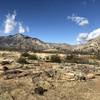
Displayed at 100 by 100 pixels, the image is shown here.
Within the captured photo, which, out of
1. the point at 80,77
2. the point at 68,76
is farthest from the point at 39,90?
the point at 80,77

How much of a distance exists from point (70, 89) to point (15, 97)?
6184 millimetres

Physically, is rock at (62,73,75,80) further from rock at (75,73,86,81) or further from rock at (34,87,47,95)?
rock at (34,87,47,95)

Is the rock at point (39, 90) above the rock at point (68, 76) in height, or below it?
below

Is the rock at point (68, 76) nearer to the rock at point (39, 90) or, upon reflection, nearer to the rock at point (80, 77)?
the rock at point (80, 77)

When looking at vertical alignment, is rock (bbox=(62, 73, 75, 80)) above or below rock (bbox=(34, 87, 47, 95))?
above

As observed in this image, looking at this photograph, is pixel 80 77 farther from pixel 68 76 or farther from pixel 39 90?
pixel 39 90

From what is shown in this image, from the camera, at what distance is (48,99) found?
22469mm

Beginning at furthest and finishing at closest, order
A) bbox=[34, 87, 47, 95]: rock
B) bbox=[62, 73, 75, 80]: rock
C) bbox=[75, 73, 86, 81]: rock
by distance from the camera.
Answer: bbox=[75, 73, 86, 81]: rock → bbox=[62, 73, 75, 80]: rock → bbox=[34, 87, 47, 95]: rock

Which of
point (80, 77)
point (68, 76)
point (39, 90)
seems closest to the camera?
point (39, 90)

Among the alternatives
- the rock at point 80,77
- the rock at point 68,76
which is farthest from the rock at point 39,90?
the rock at point 80,77

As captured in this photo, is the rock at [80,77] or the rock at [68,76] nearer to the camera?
the rock at [68,76]

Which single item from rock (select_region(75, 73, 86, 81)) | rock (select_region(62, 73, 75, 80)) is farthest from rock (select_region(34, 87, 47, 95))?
rock (select_region(75, 73, 86, 81))

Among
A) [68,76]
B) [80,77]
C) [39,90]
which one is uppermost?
[68,76]

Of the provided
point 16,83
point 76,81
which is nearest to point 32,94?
point 16,83
